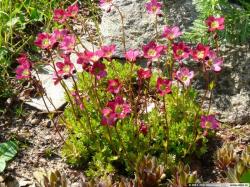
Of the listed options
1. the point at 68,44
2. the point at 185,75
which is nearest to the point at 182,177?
the point at 185,75

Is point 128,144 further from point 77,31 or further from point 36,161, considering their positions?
point 77,31

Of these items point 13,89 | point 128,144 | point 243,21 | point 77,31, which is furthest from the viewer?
point 77,31

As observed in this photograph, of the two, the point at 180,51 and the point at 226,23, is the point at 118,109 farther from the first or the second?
the point at 226,23

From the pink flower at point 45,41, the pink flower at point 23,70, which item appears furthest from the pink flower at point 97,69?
the pink flower at point 23,70

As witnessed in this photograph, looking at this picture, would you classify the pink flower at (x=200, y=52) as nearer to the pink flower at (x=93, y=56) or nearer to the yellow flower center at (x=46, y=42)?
the pink flower at (x=93, y=56)

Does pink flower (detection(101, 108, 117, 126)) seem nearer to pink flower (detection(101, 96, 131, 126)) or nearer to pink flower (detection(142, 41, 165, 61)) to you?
pink flower (detection(101, 96, 131, 126))

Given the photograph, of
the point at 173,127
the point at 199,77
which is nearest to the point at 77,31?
the point at 199,77
